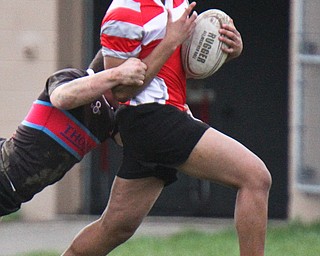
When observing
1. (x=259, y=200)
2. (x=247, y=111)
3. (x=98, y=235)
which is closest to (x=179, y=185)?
(x=247, y=111)

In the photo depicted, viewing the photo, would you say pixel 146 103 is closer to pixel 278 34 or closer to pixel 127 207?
pixel 127 207

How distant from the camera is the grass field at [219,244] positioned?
777 centimetres

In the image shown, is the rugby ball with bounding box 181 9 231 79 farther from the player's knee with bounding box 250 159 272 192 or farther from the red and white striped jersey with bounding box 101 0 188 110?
the player's knee with bounding box 250 159 272 192

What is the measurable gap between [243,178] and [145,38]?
0.86 meters

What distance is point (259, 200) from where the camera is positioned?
5.43 m

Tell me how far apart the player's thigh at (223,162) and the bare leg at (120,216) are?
0.48 metres

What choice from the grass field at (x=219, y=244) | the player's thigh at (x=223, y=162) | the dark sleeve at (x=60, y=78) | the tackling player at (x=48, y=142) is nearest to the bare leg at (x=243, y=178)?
the player's thigh at (x=223, y=162)

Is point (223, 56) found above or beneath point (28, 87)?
above

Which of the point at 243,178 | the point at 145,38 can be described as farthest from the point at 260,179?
the point at 145,38

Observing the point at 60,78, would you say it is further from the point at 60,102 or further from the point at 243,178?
the point at 243,178

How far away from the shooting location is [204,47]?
569cm

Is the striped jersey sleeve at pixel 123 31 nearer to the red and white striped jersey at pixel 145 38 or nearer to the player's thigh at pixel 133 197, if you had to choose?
the red and white striped jersey at pixel 145 38

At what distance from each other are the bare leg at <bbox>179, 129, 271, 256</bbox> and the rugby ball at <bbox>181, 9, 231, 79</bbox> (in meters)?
0.42

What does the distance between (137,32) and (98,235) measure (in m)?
1.25
